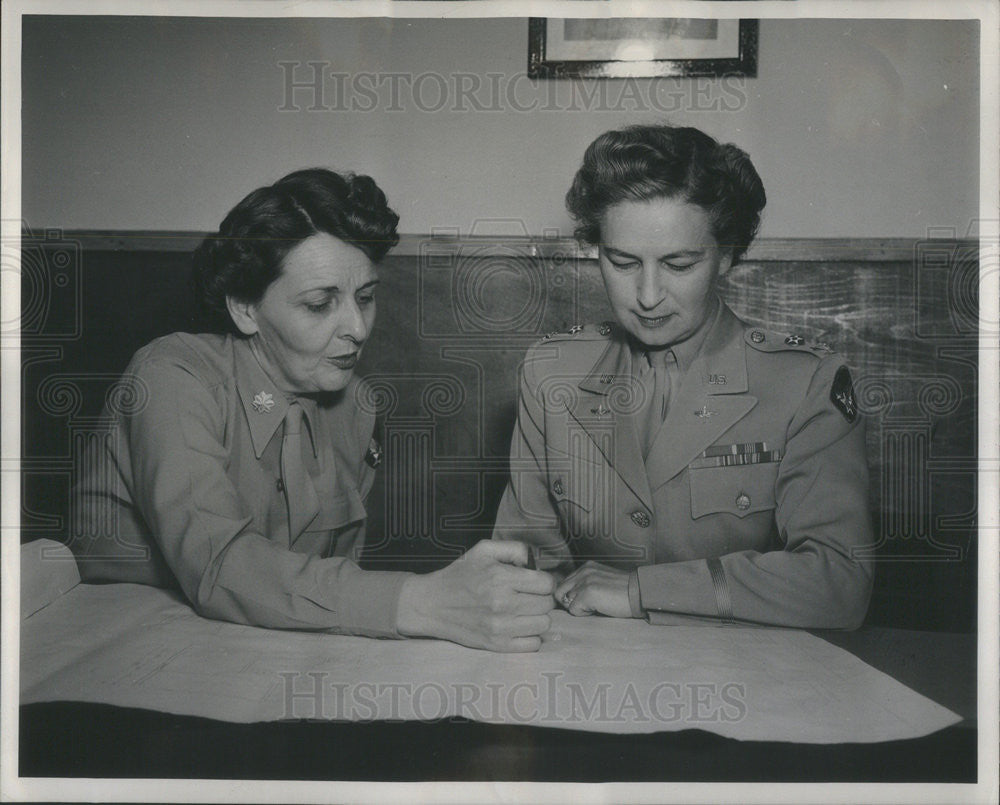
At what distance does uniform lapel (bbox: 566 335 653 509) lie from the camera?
4.34ft

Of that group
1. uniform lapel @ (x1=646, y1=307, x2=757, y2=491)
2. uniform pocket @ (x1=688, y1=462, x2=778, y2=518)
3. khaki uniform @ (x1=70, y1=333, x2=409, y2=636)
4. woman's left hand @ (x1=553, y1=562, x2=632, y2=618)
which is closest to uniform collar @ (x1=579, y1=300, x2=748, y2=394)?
uniform lapel @ (x1=646, y1=307, x2=757, y2=491)

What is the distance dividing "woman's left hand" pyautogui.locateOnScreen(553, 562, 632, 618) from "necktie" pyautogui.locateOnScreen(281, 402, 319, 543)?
39cm

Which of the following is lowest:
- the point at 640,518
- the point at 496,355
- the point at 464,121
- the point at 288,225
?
the point at 640,518

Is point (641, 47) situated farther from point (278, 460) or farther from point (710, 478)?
point (278, 460)

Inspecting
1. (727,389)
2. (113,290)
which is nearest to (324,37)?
Result: (113,290)

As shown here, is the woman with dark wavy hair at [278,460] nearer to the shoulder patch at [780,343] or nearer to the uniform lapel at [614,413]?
the uniform lapel at [614,413]

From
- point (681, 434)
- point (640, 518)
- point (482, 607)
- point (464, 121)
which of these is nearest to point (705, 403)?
point (681, 434)

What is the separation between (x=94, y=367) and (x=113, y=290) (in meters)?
0.12

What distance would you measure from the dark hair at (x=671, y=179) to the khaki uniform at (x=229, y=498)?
18.5 inches

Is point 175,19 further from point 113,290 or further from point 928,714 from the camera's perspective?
point 928,714

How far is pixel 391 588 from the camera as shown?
1.30 m

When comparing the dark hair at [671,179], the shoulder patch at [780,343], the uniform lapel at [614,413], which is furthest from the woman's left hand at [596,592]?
the dark hair at [671,179]

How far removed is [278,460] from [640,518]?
551 mm

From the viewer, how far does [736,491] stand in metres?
1.31
